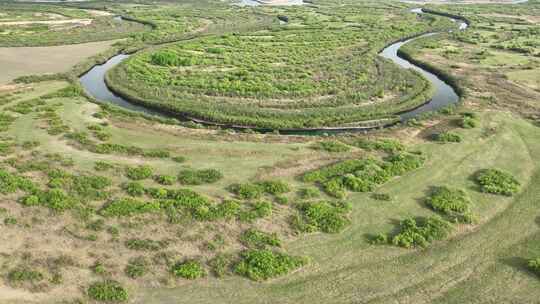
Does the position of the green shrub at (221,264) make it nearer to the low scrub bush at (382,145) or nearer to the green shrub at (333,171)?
the green shrub at (333,171)

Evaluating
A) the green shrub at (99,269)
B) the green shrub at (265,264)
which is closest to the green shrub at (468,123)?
the green shrub at (265,264)

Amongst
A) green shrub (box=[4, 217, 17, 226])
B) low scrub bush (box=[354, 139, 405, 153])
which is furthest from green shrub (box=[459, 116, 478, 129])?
green shrub (box=[4, 217, 17, 226])

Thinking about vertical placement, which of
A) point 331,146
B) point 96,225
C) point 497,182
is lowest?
point 96,225

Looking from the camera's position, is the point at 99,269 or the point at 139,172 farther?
the point at 139,172

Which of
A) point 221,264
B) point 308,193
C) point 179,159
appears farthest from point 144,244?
point 308,193

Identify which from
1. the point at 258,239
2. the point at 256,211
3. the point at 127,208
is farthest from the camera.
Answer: the point at 256,211

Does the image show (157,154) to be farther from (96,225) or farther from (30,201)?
(96,225)

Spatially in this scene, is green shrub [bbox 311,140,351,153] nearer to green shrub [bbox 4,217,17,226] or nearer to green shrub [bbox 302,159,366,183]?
green shrub [bbox 302,159,366,183]
